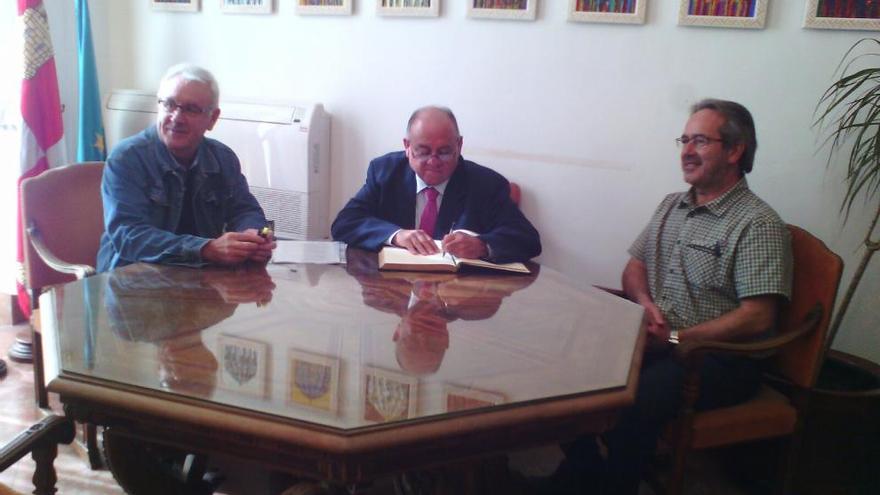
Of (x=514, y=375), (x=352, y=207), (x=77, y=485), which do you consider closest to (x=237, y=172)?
(x=352, y=207)

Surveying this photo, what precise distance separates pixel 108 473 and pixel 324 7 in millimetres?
1916

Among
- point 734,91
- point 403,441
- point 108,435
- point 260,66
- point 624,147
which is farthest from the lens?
point 260,66

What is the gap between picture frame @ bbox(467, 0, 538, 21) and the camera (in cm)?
246

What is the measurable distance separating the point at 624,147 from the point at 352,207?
102 cm

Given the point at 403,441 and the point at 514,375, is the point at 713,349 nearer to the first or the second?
the point at 514,375

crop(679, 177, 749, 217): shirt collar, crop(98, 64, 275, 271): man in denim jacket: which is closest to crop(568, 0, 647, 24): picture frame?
crop(679, 177, 749, 217): shirt collar

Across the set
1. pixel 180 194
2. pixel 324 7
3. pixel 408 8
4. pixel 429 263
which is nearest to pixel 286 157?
pixel 324 7

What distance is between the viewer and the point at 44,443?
1103 mm

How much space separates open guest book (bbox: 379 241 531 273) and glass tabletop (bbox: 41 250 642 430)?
0.05m

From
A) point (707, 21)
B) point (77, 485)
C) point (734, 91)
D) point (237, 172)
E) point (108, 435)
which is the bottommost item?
point (77, 485)

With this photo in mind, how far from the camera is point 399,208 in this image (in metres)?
2.15

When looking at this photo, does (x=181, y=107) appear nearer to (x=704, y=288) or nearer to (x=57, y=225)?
(x=57, y=225)

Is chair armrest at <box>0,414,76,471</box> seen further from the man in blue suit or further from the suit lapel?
the suit lapel

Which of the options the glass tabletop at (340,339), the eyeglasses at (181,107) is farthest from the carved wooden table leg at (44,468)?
the eyeglasses at (181,107)
